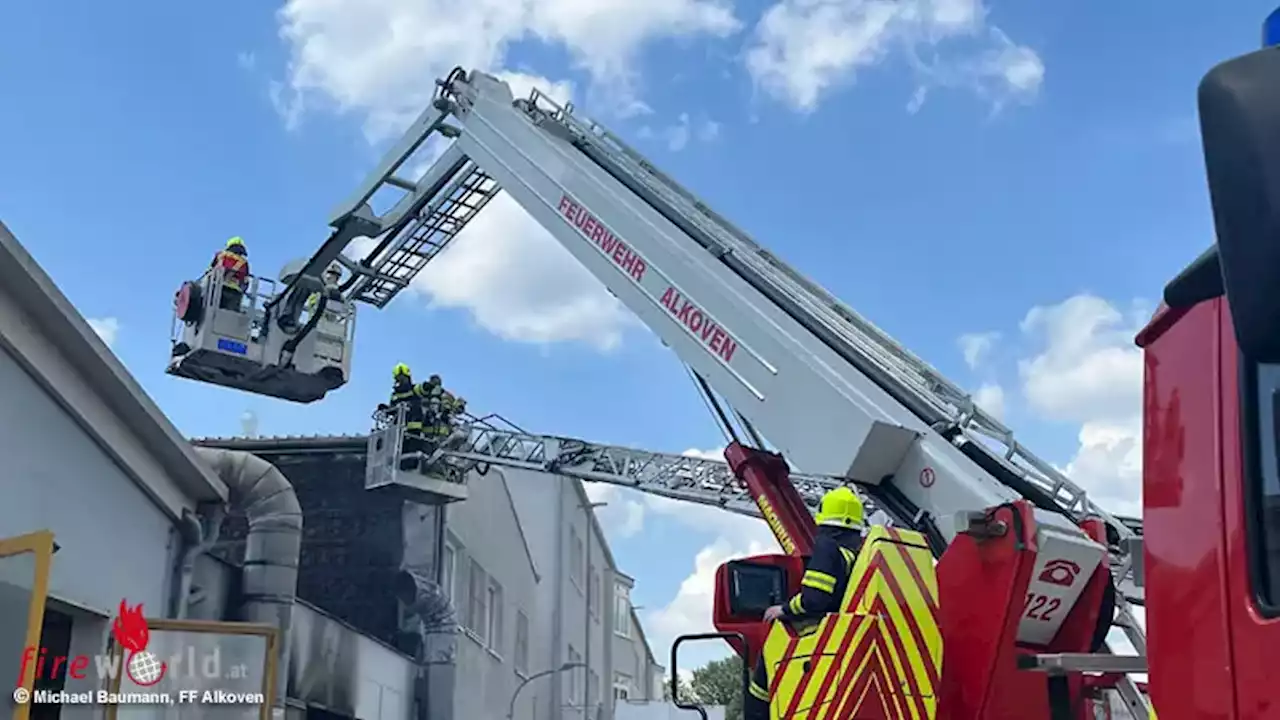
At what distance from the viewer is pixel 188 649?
10.5 meters

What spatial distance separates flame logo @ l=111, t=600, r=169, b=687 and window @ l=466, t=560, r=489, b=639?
35.3 ft

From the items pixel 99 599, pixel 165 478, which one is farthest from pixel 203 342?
pixel 99 599

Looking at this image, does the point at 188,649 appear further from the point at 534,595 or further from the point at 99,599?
the point at 534,595

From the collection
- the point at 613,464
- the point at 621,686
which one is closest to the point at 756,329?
the point at 613,464

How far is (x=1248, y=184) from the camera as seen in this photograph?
1915 mm

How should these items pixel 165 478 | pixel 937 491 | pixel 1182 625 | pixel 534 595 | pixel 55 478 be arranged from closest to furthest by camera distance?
pixel 1182 625 < pixel 937 491 < pixel 55 478 < pixel 165 478 < pixel 534 595

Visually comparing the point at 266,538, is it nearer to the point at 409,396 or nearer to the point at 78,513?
the point at 78,513

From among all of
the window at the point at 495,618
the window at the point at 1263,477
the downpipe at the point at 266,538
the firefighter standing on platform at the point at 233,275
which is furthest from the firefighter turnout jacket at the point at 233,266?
the window at the point at 1263,477

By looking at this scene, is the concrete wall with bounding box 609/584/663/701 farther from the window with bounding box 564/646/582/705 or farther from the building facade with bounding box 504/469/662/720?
the window with bounding box 564/646/582/705

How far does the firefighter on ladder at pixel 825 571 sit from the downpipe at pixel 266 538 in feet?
27.5

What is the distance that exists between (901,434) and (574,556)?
2713 cm

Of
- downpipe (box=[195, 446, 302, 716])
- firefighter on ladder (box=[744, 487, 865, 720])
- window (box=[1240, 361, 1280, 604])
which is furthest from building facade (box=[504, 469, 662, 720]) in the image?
window (box=[1240, 361, 1280, 604])

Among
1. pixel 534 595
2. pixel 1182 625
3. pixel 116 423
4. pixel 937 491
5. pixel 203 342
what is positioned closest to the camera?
pixel 1182 625

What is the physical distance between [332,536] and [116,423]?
26.8 feet
